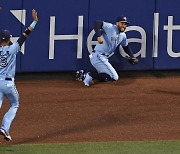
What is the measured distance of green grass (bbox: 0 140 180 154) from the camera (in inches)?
415

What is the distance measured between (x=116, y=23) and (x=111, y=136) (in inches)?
170

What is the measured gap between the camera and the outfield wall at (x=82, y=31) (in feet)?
52.3

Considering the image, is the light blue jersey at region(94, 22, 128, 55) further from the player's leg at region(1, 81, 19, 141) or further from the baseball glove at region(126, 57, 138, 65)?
the player's leg at region(1, 81, 19, 141)

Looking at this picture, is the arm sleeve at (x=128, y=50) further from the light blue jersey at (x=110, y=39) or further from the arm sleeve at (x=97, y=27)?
the arm sleeve at (x=97, y=27)

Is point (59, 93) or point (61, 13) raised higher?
point (61, 13)

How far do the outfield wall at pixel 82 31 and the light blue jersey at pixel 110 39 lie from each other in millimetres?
727

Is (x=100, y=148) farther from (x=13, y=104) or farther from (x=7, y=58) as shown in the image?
(x=7, y=58)

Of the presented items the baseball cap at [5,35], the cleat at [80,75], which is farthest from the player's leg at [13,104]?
the cleat at [80,75]

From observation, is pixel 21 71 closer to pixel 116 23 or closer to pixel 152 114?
pixel 116 23

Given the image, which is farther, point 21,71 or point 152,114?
point 21,71

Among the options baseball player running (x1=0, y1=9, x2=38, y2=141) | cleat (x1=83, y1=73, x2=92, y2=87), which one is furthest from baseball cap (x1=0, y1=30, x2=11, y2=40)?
cleat (x1=83, y1=73, x2=92, y2=87)

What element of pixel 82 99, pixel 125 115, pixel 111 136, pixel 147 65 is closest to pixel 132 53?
pixel 147 65

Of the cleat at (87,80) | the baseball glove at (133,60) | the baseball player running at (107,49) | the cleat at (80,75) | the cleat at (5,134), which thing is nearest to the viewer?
the cleat at (5,134)

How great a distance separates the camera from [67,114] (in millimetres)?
13398
